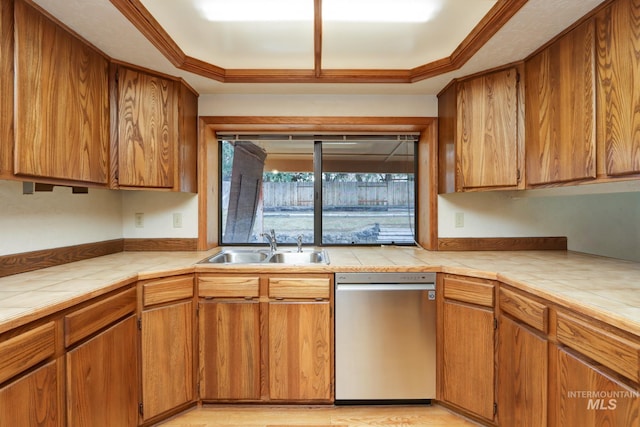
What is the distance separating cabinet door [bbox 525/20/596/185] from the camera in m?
1.47

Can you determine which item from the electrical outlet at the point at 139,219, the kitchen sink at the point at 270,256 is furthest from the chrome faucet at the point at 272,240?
the electrical outlet at the point at 139,219

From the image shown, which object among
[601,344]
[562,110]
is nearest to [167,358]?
[601,344]

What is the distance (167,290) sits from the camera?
69.0 inches

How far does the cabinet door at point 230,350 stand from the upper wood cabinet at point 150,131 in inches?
36.0

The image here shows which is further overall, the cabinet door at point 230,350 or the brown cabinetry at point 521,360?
the cabinet door at point 230,350

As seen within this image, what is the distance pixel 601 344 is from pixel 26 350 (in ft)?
6.43

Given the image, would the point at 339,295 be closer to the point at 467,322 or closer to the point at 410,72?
the point at 467,322

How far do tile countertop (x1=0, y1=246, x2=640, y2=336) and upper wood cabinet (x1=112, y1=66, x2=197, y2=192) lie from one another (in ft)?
1.83

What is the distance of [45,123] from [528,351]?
247cm

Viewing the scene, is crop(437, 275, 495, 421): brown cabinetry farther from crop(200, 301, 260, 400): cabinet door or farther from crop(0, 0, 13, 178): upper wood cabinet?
crop(0, 0, 13, 178): upper wood cabinet

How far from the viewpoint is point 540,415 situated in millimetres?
1340

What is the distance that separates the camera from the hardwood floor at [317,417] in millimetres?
1764

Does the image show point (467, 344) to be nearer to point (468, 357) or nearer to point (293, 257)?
point (468, 357)

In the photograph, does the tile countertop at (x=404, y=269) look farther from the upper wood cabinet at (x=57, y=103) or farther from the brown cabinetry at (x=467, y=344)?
the upper wood cabinet at (x=57, y=103)
